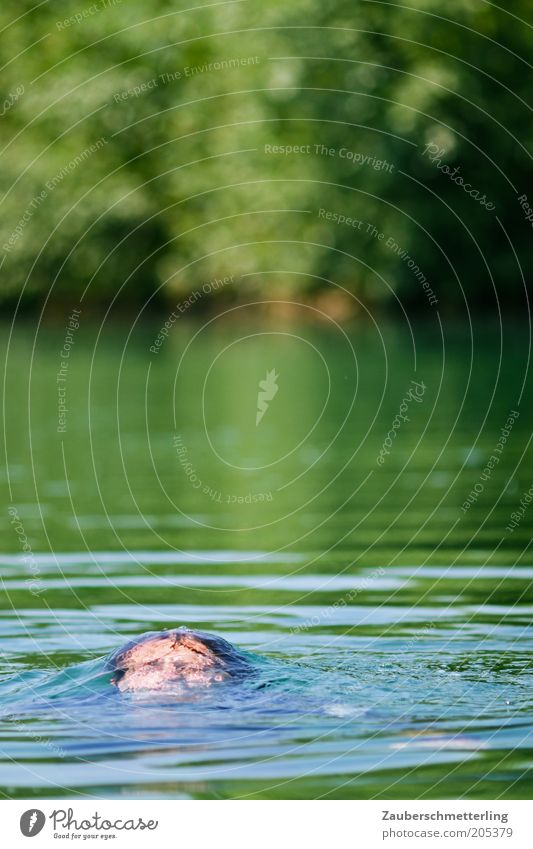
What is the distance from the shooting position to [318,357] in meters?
39.3

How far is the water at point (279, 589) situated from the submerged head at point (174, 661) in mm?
114

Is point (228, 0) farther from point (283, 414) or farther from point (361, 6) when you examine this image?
point (283, 414)

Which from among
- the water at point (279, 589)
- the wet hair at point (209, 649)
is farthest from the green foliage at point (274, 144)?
the wet hair at point (209, 649)

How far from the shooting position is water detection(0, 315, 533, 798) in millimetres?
7441

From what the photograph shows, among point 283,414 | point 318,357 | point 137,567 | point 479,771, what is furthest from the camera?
point 318,357

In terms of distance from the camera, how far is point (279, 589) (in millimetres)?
11992

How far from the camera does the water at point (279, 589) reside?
7.44m

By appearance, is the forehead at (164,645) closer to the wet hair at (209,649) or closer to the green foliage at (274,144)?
the wet hair at (209,649)

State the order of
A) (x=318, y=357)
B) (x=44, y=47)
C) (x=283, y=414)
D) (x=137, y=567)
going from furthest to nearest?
(x=44, y=47) → (x=318, y=357) → (x=283, y=414) → (x=137, y=567)

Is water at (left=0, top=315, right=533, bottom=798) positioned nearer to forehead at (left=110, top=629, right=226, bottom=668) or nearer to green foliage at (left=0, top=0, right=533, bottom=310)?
forehead at (left=110, top=629, right=226, bottom=668)

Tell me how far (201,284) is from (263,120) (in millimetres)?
9742

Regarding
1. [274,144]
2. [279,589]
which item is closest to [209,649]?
[279,589]

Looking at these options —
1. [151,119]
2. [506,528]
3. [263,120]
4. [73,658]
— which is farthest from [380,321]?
[73,658]

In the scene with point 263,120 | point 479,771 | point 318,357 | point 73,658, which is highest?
point 263,120
